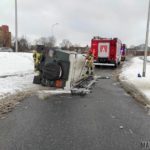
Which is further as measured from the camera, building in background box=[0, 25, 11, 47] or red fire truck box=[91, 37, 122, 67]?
building in background box=[0, 25, 11, 47]

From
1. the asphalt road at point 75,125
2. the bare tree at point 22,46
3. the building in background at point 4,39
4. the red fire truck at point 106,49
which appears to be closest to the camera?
the asphalt road at point 75,125

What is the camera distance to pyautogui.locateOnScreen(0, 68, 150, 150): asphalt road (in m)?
5.59

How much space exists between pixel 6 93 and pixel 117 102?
167 inches

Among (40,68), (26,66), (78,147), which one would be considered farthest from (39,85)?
(26,66)

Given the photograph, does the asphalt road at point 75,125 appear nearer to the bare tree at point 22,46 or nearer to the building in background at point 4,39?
the bare tree at point 22,46

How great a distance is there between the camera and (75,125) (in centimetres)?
690

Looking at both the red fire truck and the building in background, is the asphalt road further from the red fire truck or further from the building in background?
the building in background

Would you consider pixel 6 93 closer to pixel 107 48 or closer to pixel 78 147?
pixel 78 147

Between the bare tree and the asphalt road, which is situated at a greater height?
the bare tree

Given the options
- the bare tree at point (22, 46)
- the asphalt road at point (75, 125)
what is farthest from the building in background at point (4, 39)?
the asphalt road at point (75, 125)

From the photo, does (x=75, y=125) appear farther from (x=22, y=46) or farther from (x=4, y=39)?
(x=4, y=39)

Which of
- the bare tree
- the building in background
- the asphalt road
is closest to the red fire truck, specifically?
the asphalt road

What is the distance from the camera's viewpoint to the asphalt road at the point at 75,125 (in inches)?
220

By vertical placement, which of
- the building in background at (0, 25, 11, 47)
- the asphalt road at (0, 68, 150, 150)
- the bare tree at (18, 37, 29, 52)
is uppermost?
the building in background at (0, 25, 11, 47)
